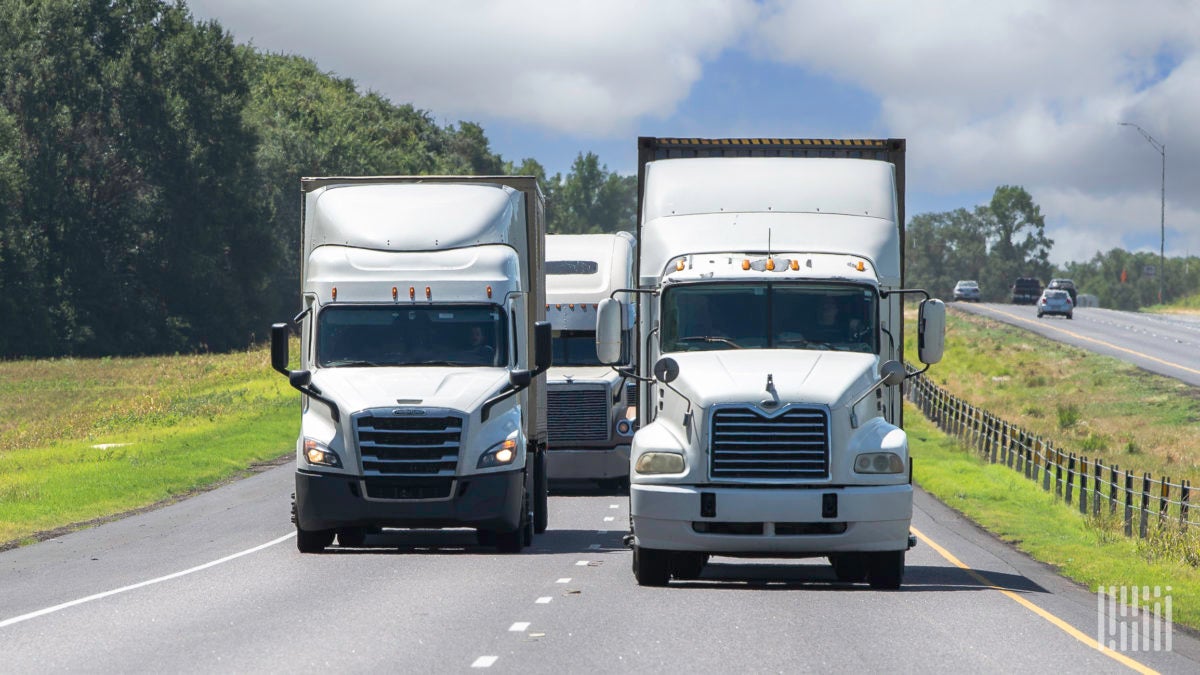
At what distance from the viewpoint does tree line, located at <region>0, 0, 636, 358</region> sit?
8031cm

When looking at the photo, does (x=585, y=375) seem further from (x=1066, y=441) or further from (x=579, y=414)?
(x=1066, y=441)

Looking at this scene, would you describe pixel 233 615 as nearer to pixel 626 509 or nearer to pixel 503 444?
pixel 503 444

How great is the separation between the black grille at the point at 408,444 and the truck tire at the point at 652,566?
10.3ft

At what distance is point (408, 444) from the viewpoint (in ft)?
60.5

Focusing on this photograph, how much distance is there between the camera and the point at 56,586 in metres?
16.9

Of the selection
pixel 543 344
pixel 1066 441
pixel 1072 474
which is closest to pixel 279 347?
pixel 543 344

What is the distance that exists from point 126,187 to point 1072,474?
206 feet

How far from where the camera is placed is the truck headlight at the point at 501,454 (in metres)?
18.7

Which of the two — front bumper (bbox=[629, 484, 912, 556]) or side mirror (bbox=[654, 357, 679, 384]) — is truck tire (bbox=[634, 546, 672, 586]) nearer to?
front bumper (bbox=[629, 484, 912, 556])

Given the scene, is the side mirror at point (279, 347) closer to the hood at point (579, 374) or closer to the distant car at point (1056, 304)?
the hood at point (579, 374)

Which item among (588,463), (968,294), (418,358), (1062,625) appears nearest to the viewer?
(1062,625)

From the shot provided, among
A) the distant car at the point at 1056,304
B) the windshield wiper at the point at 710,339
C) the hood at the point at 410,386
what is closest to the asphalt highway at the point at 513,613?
the hood at the point at 410,386

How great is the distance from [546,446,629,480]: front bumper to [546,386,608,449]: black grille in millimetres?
272

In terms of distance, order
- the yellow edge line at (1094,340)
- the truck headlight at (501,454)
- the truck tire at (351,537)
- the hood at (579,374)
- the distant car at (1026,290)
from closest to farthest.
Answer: the truck headlight at (501,454)
the truck tire at (351,537)
the hood at (579,374)
the yellow edge line at (1094,340)
the distant car at (1026,290)
